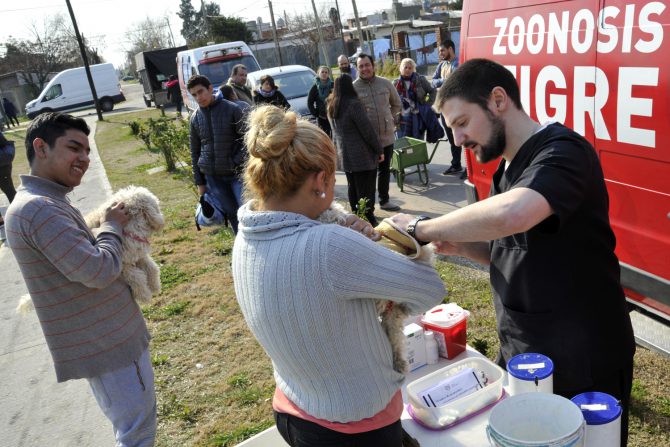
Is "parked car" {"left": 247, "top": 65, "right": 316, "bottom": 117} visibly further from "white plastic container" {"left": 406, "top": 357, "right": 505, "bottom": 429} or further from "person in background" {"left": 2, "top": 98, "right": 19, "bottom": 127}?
"person in background" {"left": 2, "top": 98, "right": 19, "bottom": 127}

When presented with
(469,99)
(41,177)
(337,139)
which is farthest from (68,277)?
(337,139)

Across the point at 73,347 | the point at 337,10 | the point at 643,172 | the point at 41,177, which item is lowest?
the point at 73,347

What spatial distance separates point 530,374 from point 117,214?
6.48 ft

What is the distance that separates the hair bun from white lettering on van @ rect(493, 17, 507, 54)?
2.67m

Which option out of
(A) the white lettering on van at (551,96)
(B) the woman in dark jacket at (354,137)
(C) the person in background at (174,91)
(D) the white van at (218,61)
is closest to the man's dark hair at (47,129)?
(A) the white lettering on van at (551,96)

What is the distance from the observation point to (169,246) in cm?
753

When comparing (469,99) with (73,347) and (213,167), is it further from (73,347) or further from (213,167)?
(213,167)

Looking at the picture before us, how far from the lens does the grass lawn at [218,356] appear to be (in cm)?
329

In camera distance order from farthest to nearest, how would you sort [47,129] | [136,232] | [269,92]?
[269,92] → [136,232] → [47,129]

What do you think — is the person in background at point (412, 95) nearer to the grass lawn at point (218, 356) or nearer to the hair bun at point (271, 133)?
the grass lawn at point (218, 356)

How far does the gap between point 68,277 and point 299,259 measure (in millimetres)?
1319

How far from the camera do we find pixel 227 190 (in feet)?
19.5

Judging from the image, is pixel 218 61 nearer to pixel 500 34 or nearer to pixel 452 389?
pixel 500 34

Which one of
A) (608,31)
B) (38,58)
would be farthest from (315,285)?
(38,58)
